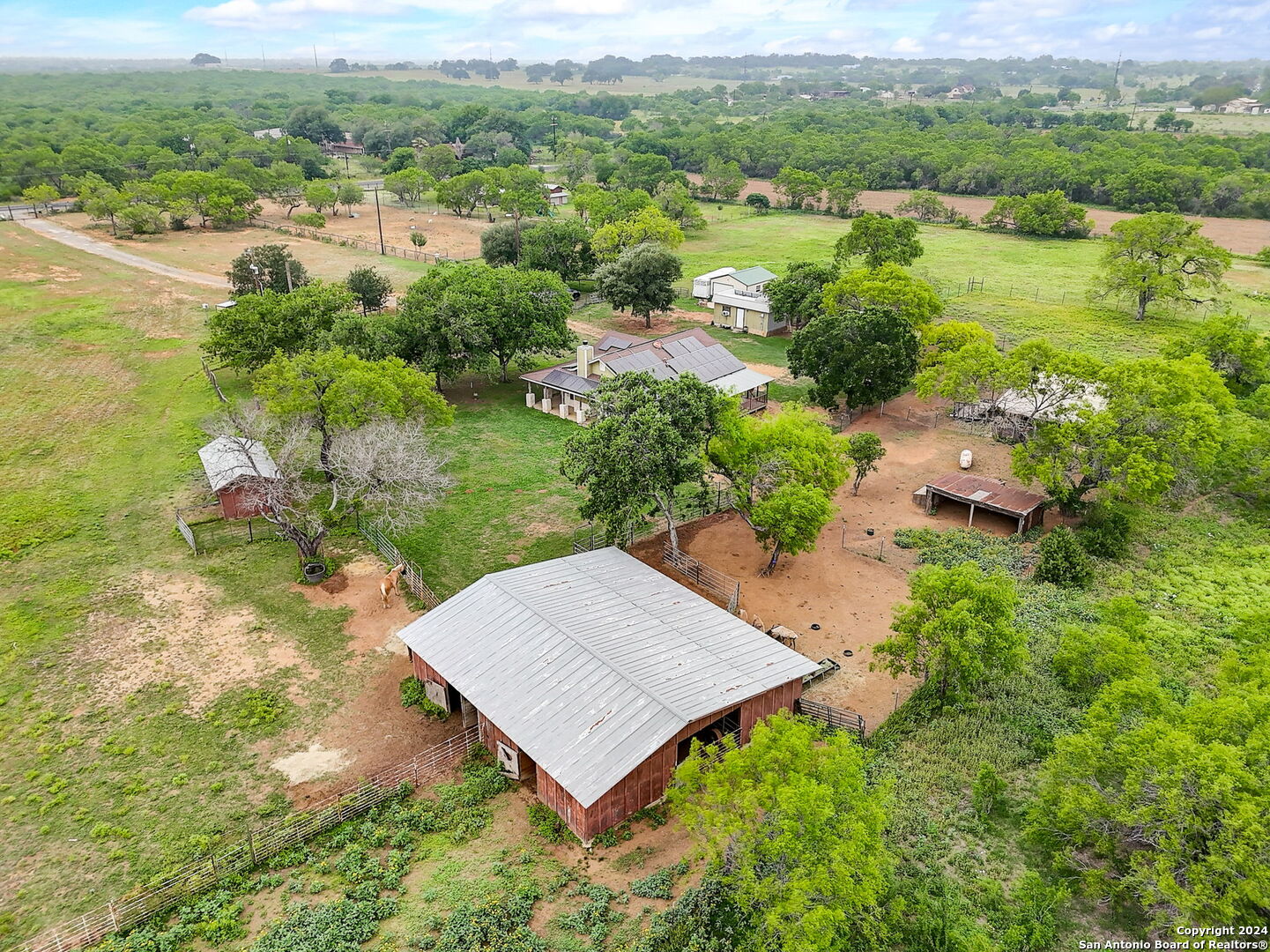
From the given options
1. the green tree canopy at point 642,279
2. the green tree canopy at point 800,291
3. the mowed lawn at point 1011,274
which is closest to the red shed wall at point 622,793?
the green tree canopy at point 800,291

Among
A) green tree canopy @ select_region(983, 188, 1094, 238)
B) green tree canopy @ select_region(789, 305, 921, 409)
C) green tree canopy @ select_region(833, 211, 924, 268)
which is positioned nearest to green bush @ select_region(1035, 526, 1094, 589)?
green tree canopy @ select_region(789, 305, 921, 409)

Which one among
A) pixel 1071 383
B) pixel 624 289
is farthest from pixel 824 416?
pixel 624 289

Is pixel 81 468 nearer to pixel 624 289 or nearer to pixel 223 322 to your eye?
pixel 223 322

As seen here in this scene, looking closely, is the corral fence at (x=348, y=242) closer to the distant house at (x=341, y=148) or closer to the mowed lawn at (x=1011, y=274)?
the mowed lawn at (x=1011, y=274)

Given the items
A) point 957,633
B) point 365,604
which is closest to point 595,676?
point 957,633

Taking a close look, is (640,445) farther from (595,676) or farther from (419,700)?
(419,700)

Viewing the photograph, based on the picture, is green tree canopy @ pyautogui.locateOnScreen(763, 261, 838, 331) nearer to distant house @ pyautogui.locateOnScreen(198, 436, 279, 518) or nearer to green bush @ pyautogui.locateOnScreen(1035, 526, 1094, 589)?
green bush @ pyautogui.locateOnScreen(1035, 526, 1094, 589)
